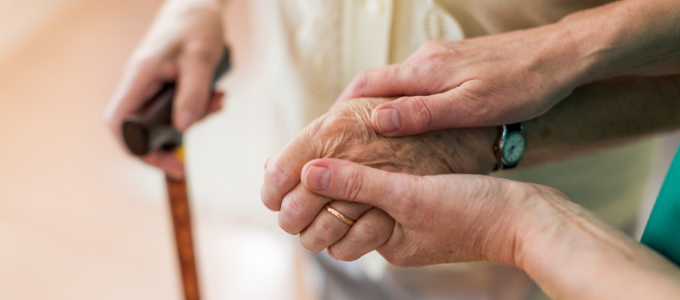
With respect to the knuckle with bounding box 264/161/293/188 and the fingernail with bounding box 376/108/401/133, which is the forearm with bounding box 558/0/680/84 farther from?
the knuckle with bounding box 264/161/293/188

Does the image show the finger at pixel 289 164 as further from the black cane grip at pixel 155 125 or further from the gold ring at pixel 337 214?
the black cane grip at pixel 155 125

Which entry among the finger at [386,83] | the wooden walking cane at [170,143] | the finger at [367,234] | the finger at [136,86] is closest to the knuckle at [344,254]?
the finger at [367,234]

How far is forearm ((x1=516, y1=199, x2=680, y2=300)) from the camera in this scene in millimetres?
377

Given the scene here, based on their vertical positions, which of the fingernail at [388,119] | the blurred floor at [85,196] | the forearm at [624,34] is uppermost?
the forearm at [624,34]

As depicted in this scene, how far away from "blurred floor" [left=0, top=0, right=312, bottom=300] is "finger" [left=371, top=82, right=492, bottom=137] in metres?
0.95

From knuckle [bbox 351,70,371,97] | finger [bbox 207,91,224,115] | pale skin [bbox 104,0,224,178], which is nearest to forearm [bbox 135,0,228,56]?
pale skin [bbox 104,0,224,178]

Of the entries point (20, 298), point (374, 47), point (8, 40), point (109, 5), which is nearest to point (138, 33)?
point (109, 5)

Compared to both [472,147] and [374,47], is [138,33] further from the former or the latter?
[472,147]

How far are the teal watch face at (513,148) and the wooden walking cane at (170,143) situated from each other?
1.92 ft

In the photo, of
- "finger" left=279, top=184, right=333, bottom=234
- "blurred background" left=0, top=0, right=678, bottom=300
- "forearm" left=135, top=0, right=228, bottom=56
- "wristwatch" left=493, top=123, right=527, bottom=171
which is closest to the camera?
"finger" left=279, top=184, right=333, bottom=234

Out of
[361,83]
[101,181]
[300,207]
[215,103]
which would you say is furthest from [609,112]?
[101,181]

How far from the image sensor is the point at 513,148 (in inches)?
24.0

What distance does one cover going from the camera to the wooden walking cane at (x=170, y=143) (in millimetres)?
741

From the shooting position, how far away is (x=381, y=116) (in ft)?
1.66
